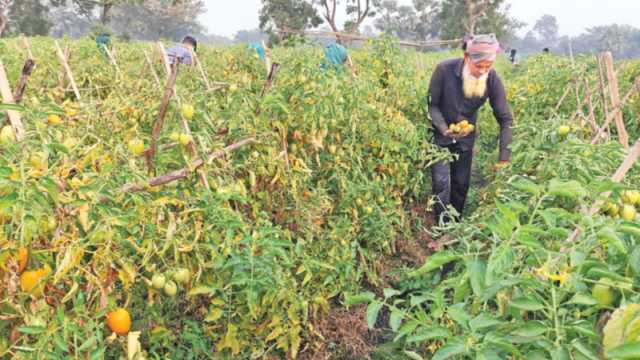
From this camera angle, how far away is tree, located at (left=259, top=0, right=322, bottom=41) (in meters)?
26.6

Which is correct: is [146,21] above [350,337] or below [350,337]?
above

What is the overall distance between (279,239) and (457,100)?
6.44ft

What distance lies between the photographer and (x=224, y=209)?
1651 millimetres

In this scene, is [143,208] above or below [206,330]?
above

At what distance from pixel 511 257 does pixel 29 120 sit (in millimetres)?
1230

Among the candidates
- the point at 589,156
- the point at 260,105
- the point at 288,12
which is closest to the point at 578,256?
the point at 589,156

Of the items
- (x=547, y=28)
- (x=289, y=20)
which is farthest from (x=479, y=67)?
(x=547, y=28)

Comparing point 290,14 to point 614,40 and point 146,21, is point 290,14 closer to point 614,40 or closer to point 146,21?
point 146,21

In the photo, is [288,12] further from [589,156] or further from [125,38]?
[589,156]

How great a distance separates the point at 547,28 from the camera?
334 feet

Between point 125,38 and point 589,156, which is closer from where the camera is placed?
point 589,156

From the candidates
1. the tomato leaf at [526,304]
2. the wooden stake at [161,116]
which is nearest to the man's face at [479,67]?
the wooden stake at [161,116]

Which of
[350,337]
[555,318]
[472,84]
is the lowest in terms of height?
[350,337]

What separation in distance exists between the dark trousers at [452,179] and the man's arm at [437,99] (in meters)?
0.22
